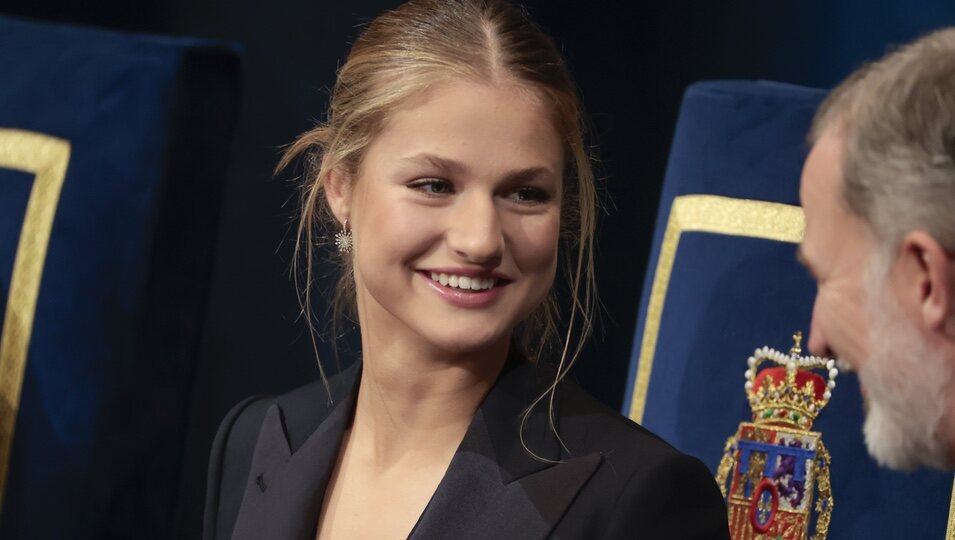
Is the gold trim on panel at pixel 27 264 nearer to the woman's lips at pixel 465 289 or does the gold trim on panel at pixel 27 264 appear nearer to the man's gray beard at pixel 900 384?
the woman's lips at pixel 465 289

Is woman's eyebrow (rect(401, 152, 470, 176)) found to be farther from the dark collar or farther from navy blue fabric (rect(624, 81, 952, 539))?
navy blue fabric (rect(624, 81, 952, 539))

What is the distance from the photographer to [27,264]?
88.9 inches

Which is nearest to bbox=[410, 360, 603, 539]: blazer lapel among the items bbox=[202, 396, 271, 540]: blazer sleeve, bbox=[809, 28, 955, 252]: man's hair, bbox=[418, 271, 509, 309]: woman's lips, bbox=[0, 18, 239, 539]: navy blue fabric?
bbox=[418, 271, 509, 309]: woman's lips

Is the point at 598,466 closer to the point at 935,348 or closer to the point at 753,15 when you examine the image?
the point at 935,348

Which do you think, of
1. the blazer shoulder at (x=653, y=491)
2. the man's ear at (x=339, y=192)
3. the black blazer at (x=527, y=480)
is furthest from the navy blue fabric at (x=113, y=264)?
the blazer shoulder at (x=653, y=491)

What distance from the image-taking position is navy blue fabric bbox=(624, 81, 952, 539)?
1896 millimetres

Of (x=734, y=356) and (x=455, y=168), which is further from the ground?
(x=455, y=168)

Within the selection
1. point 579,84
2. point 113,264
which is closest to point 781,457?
point 579,84

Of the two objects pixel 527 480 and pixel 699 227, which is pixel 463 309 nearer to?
pixel 527 480

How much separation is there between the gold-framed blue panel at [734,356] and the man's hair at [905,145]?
673 mm

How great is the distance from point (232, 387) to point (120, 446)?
50cm

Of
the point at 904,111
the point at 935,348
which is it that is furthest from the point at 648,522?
the point at 904,111

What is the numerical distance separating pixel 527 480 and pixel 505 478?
24 millimetres

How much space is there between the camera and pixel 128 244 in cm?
222
